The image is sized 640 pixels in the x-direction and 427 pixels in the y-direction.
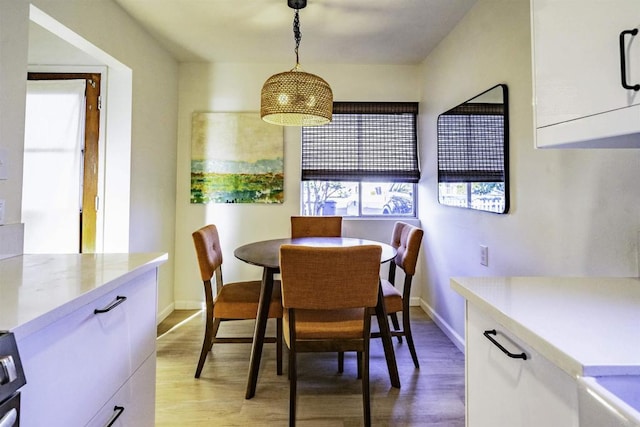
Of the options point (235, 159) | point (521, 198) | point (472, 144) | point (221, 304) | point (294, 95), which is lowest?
point (221, 304)

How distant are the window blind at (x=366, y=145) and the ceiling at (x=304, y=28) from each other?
53cm

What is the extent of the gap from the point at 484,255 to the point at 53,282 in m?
2.24

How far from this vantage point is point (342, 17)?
8.20ft

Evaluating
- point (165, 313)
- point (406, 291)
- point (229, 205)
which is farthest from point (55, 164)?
point (406, 291)

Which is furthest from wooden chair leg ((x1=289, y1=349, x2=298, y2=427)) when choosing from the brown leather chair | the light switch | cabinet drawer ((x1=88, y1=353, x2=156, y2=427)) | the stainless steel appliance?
the light switch

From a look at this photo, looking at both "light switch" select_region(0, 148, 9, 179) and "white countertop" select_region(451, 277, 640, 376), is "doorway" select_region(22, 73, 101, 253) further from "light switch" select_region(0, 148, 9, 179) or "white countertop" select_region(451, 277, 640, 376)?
"white countertop" select_region(451, 277, 640, 376)

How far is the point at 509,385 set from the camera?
80cm

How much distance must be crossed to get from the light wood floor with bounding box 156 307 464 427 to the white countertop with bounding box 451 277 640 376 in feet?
3.53

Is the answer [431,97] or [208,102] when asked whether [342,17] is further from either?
[208,102]

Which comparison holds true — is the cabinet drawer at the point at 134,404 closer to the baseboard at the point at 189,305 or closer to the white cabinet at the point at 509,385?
the white cabinet at the point at 509,385

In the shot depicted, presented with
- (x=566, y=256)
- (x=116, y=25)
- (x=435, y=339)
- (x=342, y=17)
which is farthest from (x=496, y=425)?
(x=116, y=25)

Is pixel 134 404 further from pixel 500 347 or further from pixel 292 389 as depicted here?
pixel 500 347

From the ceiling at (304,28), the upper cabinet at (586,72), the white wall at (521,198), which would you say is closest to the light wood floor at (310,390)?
the white wall at (521,198)

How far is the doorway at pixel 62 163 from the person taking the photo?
2570 mm
